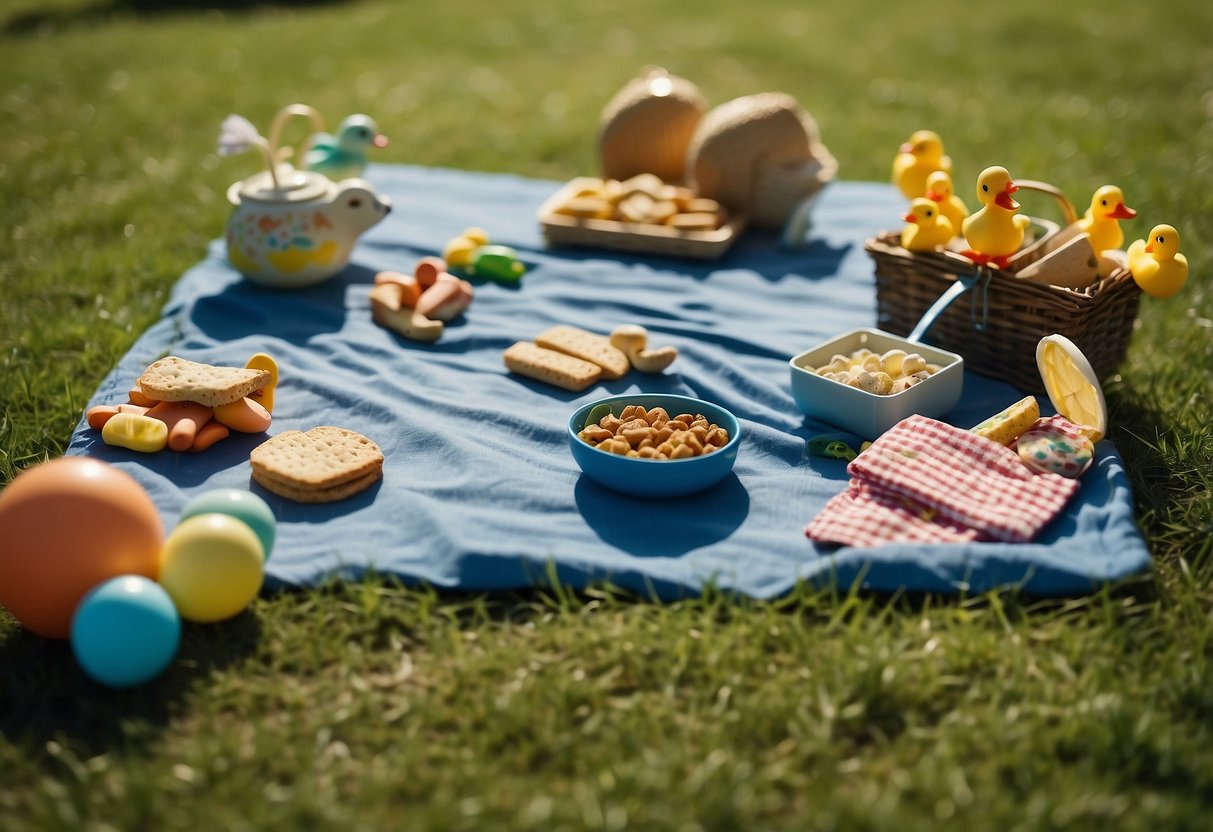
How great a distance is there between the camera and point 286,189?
363cm

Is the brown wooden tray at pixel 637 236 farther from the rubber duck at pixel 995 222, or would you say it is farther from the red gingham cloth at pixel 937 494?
the red gingham cloth at pixel 937 494

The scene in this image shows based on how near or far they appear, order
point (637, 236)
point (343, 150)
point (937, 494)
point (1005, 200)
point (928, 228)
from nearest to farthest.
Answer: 1. point (937, 494)
2. point (1005, 200)
3. point (928, 228)
4. point (637, 236)
5. point (343, 150)

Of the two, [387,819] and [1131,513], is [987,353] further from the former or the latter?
[387,819]

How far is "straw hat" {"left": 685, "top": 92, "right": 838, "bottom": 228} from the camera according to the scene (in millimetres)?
4137

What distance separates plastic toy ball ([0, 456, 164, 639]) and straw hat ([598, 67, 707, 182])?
9.45ft

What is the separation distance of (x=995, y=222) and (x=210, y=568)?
2115 millimetres

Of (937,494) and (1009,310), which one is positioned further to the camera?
(1009,310)

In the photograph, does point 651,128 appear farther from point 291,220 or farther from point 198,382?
point 198,382

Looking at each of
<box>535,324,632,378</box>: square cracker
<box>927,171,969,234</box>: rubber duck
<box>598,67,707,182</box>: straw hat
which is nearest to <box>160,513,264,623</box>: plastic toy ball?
<box>535,324,632,378</box>: square cracker

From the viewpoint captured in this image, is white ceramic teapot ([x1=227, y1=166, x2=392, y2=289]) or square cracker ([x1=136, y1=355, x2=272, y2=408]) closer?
square cracker ([x1=136, y1=355, x2=272, y2=408])

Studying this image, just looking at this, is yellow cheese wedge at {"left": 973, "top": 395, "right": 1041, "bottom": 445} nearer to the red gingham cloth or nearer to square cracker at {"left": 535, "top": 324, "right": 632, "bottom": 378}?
the red gingham cloth

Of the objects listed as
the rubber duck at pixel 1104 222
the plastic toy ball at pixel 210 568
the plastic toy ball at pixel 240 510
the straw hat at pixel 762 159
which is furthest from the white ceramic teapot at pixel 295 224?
the rubber duck at pixel 1104 222

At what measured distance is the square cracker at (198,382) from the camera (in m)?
2.72

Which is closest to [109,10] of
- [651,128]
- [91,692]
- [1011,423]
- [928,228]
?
[651,128]
